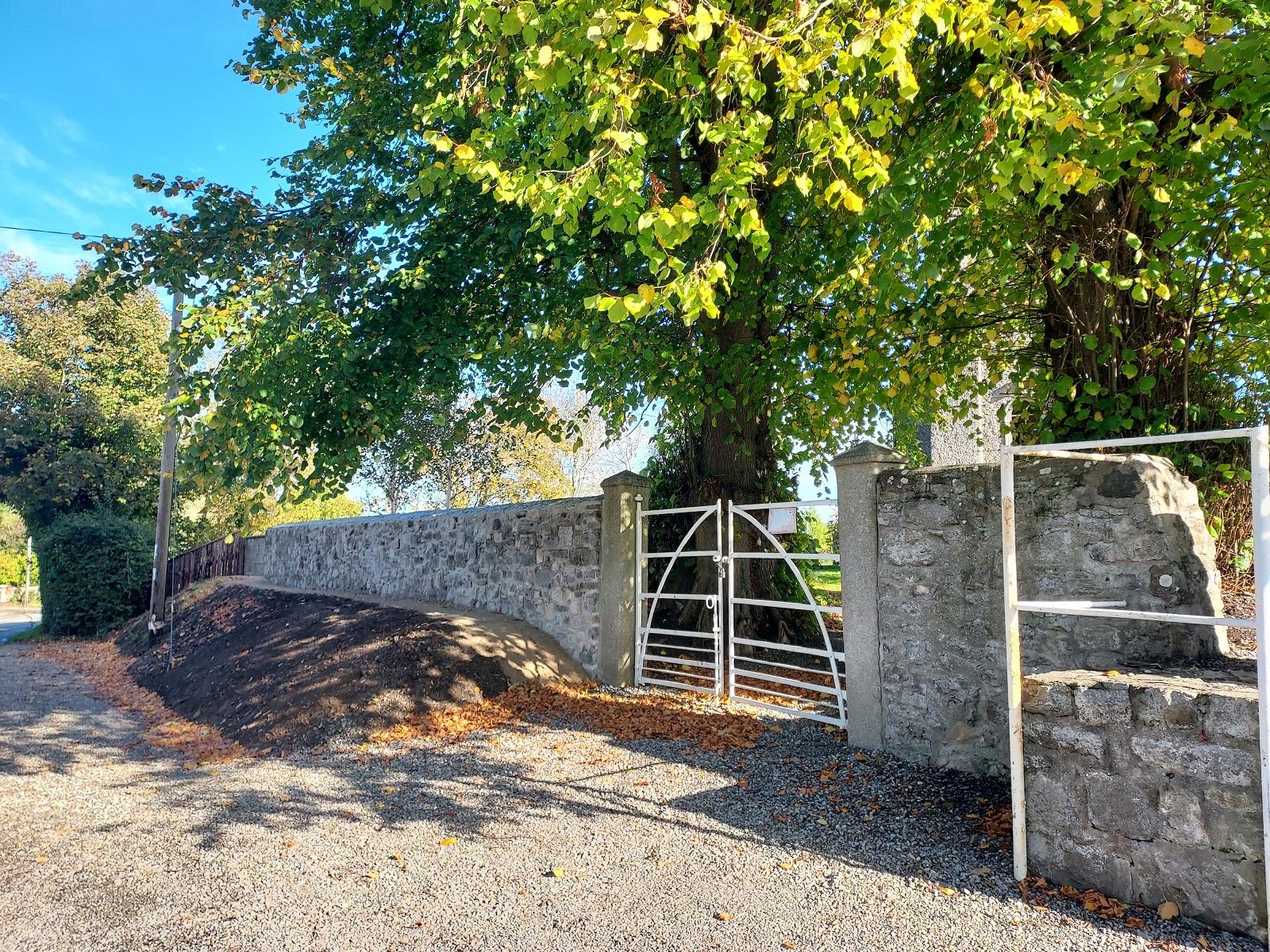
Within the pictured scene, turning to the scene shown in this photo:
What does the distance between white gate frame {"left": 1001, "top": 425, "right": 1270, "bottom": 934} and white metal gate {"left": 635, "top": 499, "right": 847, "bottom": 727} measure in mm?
2014

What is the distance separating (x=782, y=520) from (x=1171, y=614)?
11.0 feet

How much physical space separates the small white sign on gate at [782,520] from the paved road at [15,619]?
59.1ft

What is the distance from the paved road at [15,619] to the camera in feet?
60.5

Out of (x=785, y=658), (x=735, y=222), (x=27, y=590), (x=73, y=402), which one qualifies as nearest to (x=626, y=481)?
(x=785, y=658)

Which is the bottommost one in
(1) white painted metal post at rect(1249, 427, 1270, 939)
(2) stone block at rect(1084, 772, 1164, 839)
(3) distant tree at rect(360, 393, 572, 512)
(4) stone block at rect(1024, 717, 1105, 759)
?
(2) stone block at rect(1084, 772, 1164, 839)

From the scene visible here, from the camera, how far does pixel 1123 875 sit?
317 centimetres

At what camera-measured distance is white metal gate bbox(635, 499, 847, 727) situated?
6.02 metres

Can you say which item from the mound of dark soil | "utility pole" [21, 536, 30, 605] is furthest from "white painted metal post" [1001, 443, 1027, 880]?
"utility pole" [21, 536, 30, 605]

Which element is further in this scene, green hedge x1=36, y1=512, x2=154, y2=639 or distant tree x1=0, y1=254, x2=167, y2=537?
distant tree x1=0, y1=254, x2=167, y2=537

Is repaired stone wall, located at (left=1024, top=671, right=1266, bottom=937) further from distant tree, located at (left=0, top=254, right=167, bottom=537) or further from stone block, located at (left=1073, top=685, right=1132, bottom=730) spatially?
distant tree, located at (left=0, top=254, right=167, bottom=537)

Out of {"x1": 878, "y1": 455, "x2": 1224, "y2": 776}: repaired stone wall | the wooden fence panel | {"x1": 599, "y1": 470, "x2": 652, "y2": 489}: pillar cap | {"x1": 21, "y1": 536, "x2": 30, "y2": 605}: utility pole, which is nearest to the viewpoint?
{"x1": 878, "y1": 455, "x2": 1224, "y2": 776}: repaired stone wall

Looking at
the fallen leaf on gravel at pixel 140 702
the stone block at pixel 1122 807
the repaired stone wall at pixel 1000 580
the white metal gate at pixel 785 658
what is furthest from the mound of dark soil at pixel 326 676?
the stone block at pixel 1122 807

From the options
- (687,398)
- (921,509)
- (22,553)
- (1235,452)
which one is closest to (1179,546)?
(921,509)

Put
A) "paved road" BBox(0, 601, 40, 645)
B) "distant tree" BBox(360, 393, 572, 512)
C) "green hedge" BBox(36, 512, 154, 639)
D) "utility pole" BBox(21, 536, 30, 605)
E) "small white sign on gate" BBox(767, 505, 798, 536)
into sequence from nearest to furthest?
"small white sign on gate" BBox(767, 505, 798, 536) < "green hedge" BBox(36, 512, 154, 639) < "paved road" BBox(0, 601, 40, 645) < "distant tree" BBox(360, 393, 572, 512) < "utility pole" BBox(21, 536, 30, 605)
